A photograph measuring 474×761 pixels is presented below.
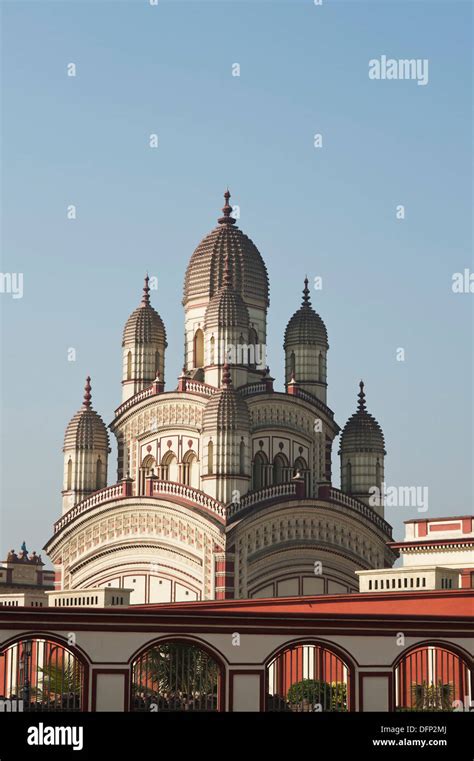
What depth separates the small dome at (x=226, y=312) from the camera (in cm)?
6425

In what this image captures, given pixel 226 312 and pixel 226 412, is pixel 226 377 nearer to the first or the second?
pixel 226 412

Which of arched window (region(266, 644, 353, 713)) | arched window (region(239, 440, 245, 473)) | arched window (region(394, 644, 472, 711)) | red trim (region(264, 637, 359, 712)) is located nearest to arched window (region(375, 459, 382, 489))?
arched window (region(239, 440, 245, 473))

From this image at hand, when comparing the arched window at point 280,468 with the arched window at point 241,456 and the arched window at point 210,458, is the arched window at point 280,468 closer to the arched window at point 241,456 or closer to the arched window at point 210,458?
the arched window at point 241,456

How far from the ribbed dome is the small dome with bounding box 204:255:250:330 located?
2.40m

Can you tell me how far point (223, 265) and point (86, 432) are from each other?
882 centimetres

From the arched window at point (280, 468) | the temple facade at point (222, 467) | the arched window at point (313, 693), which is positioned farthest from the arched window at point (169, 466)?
the arched window at point (313, 693)

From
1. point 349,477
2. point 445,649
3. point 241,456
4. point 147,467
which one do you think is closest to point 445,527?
point 445,649

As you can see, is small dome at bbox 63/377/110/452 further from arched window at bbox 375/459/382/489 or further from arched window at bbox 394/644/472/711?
arched window at bbox 394/644/472/711

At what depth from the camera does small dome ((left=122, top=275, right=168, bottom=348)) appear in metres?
69.4

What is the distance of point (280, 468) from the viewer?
6581 centimetres

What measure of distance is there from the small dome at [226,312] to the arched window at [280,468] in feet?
17.7
